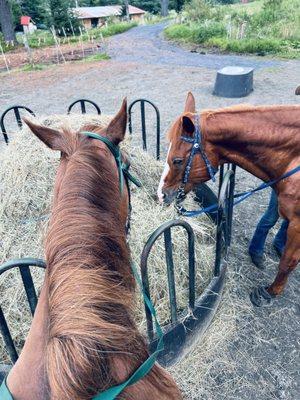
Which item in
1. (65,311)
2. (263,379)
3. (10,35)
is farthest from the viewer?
(10,35)

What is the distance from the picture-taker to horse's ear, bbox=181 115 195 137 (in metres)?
2.65

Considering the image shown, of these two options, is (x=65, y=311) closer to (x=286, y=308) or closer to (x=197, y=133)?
(x=197, y=133)

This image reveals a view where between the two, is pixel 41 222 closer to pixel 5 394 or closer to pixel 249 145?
pixel 249 145

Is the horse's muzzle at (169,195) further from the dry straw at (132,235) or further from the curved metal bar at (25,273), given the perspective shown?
the curved metal bar at (25,273)

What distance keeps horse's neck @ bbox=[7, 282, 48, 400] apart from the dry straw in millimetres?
1463

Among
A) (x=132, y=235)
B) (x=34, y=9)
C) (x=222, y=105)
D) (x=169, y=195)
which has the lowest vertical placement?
(x=222, y=105)

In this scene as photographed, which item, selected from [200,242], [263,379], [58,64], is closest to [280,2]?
[58,64]

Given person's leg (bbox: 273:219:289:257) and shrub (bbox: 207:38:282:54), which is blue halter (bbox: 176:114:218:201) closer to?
person's leg (bbox: 273:219:289:257)

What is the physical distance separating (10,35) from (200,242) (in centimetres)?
2240

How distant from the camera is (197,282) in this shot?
10.4ft

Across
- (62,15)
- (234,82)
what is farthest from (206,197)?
(62,15)

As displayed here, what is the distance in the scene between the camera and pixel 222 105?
8.27m

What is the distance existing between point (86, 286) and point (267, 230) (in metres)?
2.81

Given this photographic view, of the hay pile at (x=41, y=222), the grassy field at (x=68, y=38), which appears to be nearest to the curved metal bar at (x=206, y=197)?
the hay pile at (x=41, y=222)
